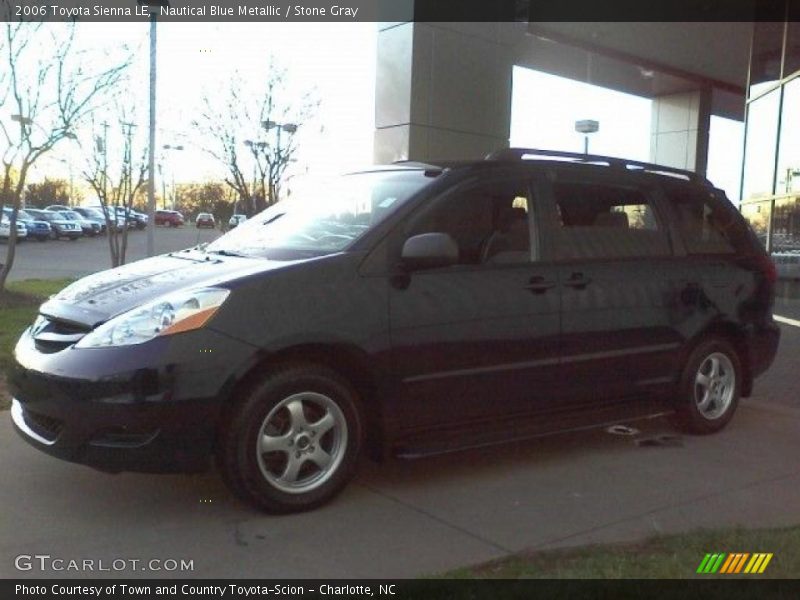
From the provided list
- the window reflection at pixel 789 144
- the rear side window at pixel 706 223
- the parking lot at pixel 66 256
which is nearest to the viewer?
the rear side window at pixel 706 223

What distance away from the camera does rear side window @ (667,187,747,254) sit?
575cm

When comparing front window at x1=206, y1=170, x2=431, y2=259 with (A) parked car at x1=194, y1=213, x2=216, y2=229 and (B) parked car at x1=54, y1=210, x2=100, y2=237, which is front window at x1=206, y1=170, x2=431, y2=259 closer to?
(B) parked car at x1=54, y1=210, x2=100, y2=237

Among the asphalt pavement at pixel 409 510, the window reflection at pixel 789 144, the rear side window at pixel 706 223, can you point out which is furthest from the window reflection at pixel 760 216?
the asphalt pavement at pixel 409 510

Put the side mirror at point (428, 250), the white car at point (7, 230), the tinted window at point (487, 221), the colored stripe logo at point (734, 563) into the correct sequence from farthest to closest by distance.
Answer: the white car at point (7, 230) → the tinted window at point (487, 221) → the side mirror at point (428, 250) → the colored stripe logo at point (734, 563)

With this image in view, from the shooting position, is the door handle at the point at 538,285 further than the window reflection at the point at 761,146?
No

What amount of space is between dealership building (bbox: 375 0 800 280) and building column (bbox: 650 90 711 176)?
2.59 meters

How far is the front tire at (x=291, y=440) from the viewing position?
386 cm

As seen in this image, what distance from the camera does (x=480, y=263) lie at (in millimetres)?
4680

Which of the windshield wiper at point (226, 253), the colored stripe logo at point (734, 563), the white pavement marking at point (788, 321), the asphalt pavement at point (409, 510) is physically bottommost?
the asphalt pavement at point (409, 510)

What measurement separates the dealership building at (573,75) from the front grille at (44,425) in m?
9.28

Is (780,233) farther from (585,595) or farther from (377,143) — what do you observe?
(585,595)

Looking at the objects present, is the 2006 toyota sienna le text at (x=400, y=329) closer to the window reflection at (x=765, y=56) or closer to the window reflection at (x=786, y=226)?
the window reflection at (x=786, y=226)

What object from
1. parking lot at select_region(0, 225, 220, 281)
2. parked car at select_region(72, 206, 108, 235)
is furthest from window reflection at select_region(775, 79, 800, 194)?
parked car at select_region(72, 206, 108, 235)

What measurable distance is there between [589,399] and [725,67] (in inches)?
663
